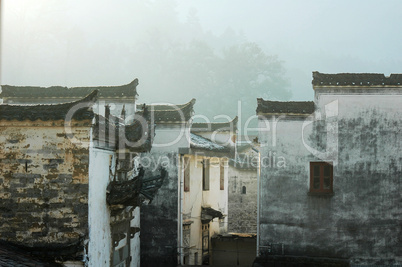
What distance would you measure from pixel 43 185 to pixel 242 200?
1043 inches

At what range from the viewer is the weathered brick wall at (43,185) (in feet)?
48.0

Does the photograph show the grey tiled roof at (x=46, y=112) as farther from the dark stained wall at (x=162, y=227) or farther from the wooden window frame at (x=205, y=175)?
the wooden window frame at (x=205, y=175)

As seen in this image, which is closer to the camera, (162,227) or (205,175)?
(162,227)

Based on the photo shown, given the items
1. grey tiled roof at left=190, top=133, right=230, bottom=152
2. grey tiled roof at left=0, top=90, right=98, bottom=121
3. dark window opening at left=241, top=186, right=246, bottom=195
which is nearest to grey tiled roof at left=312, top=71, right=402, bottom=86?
grey tiled roof at left=190, top=133, right=230, bottom=152

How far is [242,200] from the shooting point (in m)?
39.9

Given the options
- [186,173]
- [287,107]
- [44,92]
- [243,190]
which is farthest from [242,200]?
[287,107]

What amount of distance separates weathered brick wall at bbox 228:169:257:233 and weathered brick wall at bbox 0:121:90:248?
2534 cm

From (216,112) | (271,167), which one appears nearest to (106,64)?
(216,112)

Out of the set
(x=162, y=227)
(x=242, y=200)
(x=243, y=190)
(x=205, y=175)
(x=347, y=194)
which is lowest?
(x=242, y=200)

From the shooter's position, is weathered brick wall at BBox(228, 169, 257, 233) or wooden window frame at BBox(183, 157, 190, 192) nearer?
wooden window frame at BBox(183, 157, 190, 192)

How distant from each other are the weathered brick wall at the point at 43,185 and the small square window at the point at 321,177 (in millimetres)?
9537

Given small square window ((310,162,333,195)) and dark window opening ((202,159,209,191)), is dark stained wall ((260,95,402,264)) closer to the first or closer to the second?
small square window ((310,162,333,195))

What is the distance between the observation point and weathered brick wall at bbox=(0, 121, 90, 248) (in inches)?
575

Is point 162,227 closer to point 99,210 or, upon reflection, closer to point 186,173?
point 186,173
